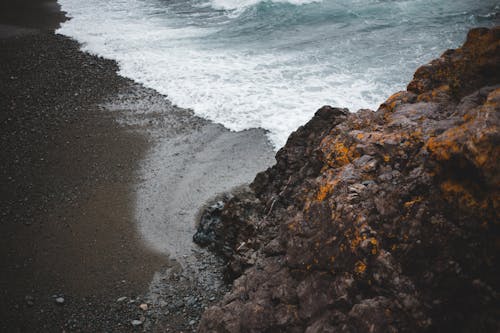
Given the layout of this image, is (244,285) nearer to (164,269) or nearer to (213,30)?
(164,269)

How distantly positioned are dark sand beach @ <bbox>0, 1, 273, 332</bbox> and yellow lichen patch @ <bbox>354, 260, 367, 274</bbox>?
14.7 feet

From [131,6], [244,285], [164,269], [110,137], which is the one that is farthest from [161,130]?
[131,6]

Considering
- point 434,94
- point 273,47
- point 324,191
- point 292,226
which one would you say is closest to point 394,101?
point 434,94

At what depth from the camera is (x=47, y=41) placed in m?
20.5

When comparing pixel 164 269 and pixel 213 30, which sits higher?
pixel 213 30

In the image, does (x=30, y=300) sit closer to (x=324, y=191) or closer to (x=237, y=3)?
(x=324, y=191)

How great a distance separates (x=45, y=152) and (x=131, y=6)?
23950mm

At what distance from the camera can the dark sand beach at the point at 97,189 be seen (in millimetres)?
7535

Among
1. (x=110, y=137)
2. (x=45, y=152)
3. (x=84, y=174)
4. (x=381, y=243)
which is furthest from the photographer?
(x=110, y=137)

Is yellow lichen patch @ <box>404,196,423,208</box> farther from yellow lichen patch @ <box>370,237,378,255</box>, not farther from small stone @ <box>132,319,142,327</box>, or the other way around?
small stone @ <box>132,319,142,327</box>

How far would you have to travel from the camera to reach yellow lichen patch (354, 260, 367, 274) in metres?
4.02

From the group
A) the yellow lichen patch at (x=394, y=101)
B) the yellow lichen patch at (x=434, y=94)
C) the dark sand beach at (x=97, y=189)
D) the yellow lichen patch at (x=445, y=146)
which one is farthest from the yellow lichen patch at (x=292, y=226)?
the dark sand beach at (x=97, y=189)

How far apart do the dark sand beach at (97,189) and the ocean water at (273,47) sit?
1.72 meters

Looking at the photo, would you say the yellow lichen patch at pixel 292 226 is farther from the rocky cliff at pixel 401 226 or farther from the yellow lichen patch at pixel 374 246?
the yellow lichen patch at pixel 374 246
